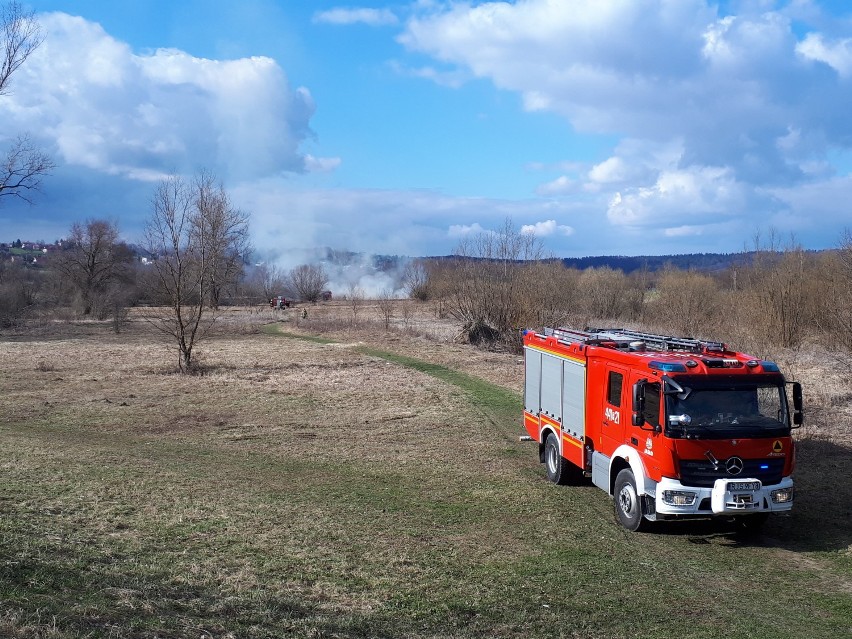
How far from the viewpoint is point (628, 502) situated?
1028 cm

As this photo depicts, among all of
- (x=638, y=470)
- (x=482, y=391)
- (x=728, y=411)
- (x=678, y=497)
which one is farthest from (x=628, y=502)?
(x=482, y=391)

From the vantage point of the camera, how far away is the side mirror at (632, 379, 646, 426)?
9453 millimetres

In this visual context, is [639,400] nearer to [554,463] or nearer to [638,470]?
[638,470]

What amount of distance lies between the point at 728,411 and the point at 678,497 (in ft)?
4.27

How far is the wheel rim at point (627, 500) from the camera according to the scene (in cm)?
1008

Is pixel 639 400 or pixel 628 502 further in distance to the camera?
pixel 628 502

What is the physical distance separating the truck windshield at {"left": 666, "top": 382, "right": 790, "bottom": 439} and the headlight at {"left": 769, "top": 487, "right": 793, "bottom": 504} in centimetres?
71

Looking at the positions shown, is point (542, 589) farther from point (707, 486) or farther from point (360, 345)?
point (360, 345)

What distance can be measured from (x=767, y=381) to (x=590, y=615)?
13.8 feet

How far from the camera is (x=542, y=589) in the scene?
800 cm

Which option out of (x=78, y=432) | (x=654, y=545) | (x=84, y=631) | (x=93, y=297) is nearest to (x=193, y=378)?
(x=78, y=432)

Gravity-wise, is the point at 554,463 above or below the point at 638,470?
below

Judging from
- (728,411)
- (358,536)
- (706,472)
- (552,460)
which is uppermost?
(728,411)

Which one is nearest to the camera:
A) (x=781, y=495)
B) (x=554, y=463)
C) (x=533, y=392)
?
(x=781, y=495)
